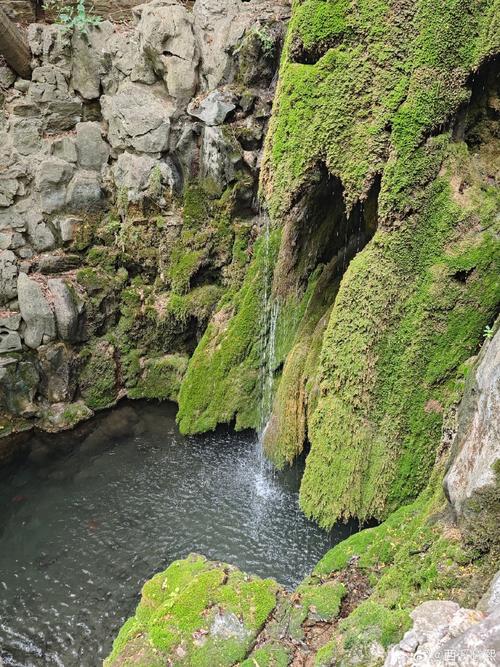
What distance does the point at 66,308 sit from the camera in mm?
10672

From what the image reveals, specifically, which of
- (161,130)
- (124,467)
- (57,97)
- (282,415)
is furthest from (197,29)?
(124,467)

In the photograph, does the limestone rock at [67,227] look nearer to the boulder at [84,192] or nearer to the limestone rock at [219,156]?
the boulder at [84,192]

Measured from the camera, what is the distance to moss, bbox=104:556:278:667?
390 centimetres

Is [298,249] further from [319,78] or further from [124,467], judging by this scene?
[124,467]

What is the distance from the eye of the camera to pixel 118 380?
11.5 m

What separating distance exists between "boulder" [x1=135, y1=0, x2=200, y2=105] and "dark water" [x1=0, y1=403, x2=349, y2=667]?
7805 millimetres

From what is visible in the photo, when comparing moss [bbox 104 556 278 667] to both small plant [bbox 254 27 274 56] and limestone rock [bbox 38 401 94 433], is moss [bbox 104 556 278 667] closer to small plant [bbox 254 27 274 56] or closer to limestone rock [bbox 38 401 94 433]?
limestone rock [bbox 38 401 94 433]

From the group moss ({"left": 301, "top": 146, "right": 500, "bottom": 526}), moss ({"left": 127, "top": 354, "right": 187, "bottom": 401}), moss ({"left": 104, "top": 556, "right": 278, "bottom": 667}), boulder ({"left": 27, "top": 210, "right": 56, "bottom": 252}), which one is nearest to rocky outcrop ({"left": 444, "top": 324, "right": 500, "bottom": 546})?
moss ({"left": 301, "top": 146, "right": 500, "bottom": 526})

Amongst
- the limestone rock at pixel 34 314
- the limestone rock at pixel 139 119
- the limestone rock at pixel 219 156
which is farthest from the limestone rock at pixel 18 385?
the limestone rock at pixel 219 156

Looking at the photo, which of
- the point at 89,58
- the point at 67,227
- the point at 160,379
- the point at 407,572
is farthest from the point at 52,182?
the point at 407,572

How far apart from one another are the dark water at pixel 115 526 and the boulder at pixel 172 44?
25.6 feet

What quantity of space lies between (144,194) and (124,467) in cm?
601

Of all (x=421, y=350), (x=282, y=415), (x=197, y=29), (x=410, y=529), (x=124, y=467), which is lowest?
(x=124, y=467)

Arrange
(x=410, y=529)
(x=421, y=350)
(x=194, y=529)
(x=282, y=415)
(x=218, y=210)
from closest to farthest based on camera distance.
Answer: (x=410, y=529) → (x=421, y=350) → (x=194, y=529) → (x=282, y=415) → (x=218, y=210)
